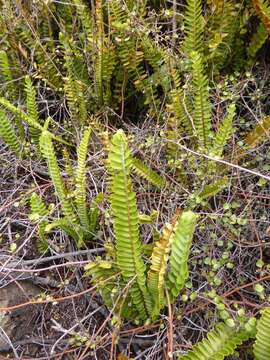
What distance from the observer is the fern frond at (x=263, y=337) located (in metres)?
1.19

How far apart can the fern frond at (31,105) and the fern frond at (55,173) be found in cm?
33

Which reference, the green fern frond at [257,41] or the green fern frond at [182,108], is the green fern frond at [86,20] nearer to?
the green fern frond at [182,108]

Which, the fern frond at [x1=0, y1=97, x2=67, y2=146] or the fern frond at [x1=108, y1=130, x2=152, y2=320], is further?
the fern frond at [x1=0, y1=97, x2=67, y2=146]

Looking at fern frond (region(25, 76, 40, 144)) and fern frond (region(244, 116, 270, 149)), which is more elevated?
fern frond (region(244, 116, 270, 149))

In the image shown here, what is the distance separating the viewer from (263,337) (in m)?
1.21

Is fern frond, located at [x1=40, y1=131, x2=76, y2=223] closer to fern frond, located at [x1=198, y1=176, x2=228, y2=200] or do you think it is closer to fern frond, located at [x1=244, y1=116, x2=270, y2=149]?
fern frond, located at [x1=198, y1=176, x2=228, y2=200]

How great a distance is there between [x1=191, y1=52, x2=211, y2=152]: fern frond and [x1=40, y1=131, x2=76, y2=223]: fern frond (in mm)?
471

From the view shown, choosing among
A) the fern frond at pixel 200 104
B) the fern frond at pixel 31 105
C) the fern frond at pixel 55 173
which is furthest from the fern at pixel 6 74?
the fern frond at pixel 200 104

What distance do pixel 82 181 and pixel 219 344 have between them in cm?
62

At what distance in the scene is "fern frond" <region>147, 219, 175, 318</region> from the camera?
119cm

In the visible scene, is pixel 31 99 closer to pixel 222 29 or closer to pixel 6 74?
pixel 6 74

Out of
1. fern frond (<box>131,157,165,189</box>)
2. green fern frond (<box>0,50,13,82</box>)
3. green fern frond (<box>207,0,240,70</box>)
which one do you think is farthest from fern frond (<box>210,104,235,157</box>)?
green fern frond (<box>0,50,13,82</box>)

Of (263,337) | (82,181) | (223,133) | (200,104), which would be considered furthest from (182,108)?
(263,337)

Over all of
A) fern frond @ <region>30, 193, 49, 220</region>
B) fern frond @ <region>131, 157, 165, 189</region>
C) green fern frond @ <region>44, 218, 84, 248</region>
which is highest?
fern frond @ <region>131, 157, 165, 189</region>
